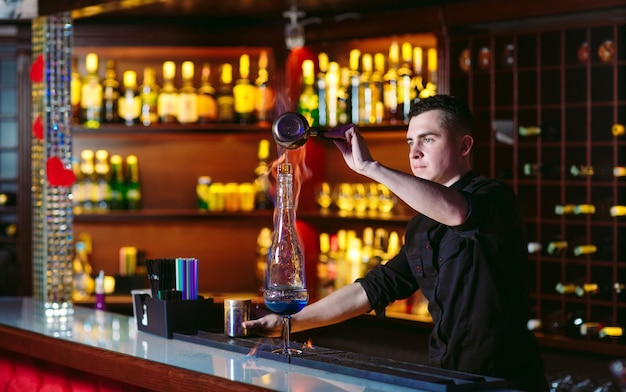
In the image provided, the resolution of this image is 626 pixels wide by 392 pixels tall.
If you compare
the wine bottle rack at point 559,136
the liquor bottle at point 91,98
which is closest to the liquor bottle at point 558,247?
the wine bottle rack at point 559,136

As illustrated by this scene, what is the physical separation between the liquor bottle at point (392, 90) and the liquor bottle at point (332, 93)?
294mm

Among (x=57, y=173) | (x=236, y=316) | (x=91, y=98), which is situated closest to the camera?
(x=236, y=316)

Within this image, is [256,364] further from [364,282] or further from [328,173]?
[328,173]

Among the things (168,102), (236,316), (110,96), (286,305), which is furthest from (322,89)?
(286,305)

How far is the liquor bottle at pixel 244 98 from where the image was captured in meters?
5.46

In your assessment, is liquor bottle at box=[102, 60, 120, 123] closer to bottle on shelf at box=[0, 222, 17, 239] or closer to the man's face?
bottle on shelf at box=[0, 222, 17, 239]

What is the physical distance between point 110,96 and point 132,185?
0.54m

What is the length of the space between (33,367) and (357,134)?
149 cm

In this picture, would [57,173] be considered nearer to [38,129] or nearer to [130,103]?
[38,129]

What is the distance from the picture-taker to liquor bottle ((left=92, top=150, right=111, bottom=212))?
551 centimetres

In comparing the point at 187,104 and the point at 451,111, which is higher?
the point at 187,104

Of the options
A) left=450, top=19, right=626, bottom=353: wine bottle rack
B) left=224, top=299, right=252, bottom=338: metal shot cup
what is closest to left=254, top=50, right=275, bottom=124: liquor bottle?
left=450, top=19, right=626, bottom=353: wine bottle rack

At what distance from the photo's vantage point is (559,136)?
4578 millimetres

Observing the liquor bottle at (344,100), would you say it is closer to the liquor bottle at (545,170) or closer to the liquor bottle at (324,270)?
the liquor bottle at (324,270)
